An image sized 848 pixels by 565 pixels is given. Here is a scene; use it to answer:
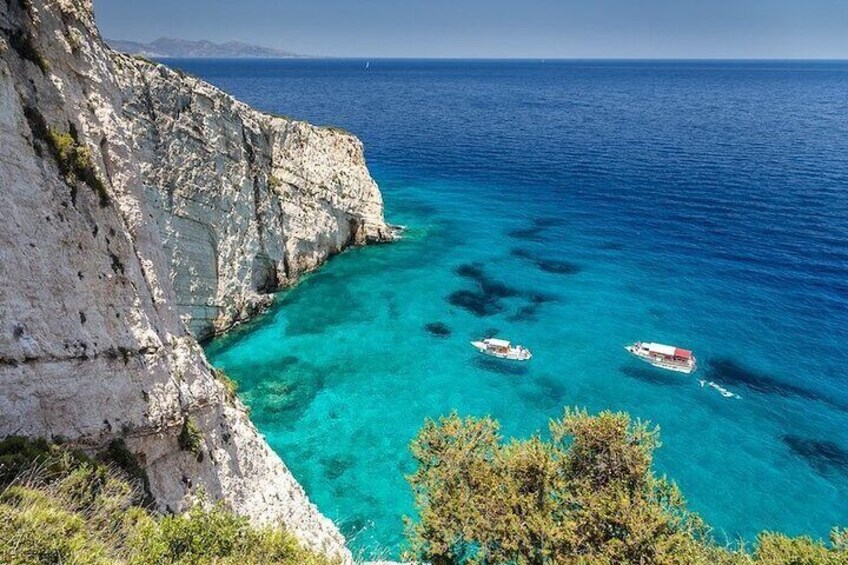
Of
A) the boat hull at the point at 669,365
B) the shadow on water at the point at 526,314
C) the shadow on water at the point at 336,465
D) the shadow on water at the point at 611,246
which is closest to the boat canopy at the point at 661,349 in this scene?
the boat hull at the point at 669,365

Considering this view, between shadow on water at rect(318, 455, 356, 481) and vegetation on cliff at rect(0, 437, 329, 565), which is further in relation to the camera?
shadow on water at rect(318, 455, 356, 481)

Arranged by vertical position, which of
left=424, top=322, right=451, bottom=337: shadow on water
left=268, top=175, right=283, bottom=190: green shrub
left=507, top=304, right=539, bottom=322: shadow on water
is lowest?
left=424, top=322, right=451, bottom=337: shadow on water

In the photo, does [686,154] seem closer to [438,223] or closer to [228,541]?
[438,223]

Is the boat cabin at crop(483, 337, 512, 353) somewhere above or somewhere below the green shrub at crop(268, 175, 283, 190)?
below

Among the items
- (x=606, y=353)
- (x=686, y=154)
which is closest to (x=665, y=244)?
(x=606, y=353)

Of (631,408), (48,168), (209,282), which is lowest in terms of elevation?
(631,408)

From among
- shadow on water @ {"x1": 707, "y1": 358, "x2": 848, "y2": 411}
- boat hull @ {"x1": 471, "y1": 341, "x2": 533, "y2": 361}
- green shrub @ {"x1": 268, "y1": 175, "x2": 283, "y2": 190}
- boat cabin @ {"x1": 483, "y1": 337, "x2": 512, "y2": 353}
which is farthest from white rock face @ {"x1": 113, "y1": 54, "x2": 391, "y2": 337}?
shadow on water @ {"x1": 707, "y1": 358, "x2": 848, "y2": 411}

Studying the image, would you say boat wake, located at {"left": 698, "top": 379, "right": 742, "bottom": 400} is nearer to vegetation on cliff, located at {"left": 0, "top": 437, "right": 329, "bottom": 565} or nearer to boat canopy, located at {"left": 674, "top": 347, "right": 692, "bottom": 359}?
boat canopy, located at {"left": 674, "top": 347, "right": 692, "bottom": 359}
